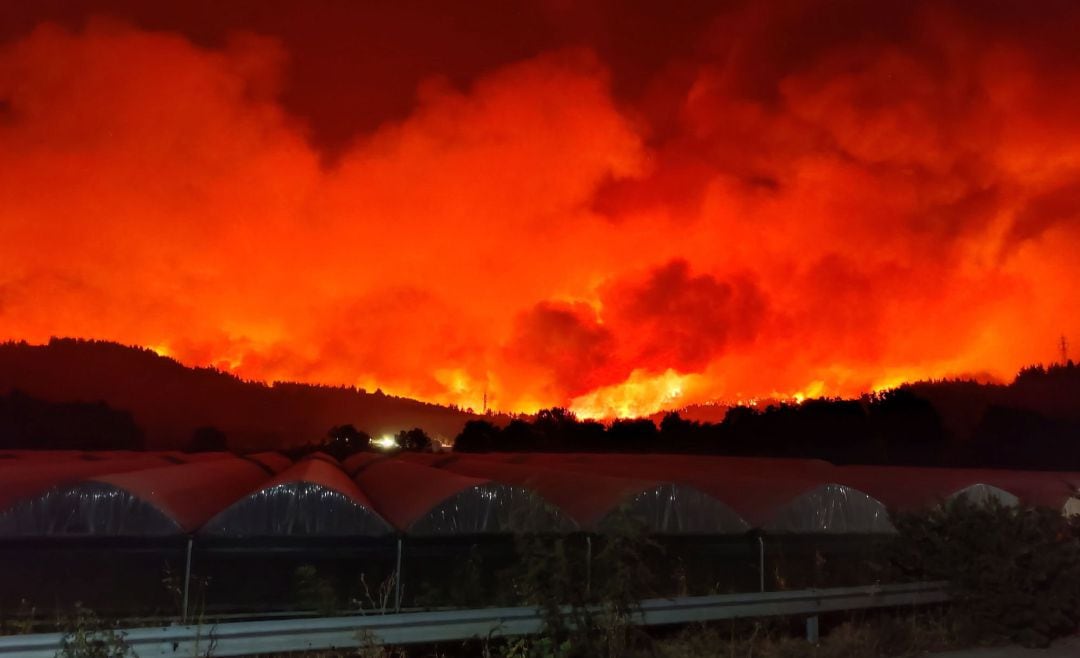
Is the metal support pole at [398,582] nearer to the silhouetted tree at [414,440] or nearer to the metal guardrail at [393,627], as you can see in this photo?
the metal guardrail at [393,627]

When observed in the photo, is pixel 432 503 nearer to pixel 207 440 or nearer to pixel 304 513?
pixel 304 513

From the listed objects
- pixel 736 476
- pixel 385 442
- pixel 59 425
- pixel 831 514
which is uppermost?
pixel 59 425

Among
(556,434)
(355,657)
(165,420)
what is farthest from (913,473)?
(165,420)

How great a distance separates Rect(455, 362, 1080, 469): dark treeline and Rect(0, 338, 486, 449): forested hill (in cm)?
1205

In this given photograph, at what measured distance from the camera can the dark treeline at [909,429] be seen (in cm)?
3438

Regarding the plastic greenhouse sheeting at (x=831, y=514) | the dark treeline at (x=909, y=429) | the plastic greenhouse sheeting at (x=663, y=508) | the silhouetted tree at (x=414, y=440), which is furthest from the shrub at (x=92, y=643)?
the silhouetted tree at (x=414, y=440)

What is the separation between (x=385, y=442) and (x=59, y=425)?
54.7 ft

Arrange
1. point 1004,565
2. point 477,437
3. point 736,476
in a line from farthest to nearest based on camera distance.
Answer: point 477,437 < point 736,476 < point 1004,565

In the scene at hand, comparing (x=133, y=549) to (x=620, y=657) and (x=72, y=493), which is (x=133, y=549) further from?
(x=620, y=657)

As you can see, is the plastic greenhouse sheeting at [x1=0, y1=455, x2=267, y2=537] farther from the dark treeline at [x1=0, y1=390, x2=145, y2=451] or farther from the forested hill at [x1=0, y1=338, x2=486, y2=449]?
the forested hill at [x1=0, y1=338, x2=486, y2=449]

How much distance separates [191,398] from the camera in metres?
49.8

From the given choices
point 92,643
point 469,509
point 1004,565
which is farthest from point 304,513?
point 1004,565

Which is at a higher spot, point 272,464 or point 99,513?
point 272,464

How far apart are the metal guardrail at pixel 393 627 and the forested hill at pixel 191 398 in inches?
1644
